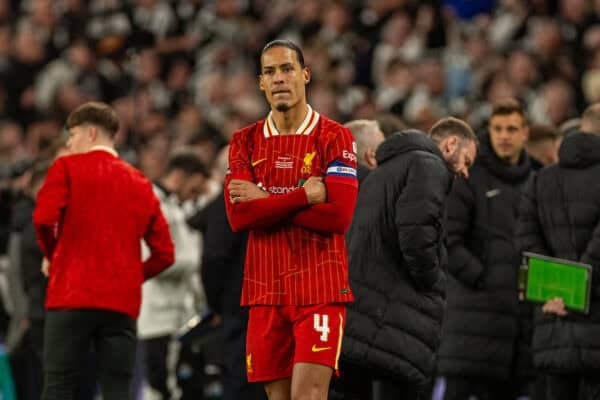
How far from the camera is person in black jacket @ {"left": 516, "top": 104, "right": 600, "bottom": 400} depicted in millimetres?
8344

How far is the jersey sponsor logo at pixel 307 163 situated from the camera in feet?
22.3

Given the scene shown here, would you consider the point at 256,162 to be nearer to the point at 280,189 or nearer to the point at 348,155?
the point at 280,189

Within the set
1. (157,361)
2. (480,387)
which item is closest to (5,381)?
(157,361)

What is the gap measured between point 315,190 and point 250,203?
0.31 metres


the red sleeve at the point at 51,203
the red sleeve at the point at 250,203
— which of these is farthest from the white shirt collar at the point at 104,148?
the red sleeve at the point at 250,203

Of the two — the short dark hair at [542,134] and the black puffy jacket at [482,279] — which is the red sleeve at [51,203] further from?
the short dark hair at [542,134]

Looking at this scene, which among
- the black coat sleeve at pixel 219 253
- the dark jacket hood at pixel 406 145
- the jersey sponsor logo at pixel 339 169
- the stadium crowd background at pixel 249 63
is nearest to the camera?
the jersey sponsor logo at pixel 339 169

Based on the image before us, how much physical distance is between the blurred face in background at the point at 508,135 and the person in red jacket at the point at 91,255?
245 cm

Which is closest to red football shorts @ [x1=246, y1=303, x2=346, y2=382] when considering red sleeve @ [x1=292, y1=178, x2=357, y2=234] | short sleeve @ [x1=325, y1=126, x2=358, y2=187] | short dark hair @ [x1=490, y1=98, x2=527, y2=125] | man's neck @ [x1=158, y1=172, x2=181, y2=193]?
red sleeve @ [x1=292, y1=178, x2=357, y2=234]

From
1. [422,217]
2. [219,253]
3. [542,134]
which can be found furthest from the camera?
[542,134]

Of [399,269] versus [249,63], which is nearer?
[399,269]

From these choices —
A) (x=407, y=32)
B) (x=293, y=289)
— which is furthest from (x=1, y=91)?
(x=293, y=289)

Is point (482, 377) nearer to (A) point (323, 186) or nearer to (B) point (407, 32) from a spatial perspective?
(A) point (323, 186)

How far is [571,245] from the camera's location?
28.0 ft
